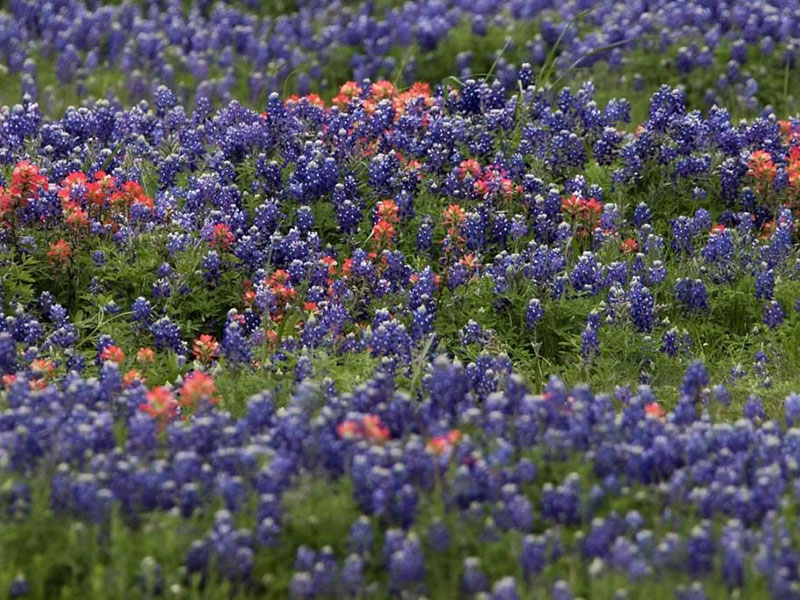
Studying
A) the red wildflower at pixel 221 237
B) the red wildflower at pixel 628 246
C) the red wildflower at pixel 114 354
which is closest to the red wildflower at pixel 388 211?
the red wildflower at pixel 221 237

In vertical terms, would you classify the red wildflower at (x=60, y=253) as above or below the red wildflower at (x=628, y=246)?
above

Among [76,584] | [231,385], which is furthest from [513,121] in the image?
[76,584]

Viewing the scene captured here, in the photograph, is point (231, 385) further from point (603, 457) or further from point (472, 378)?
point (603, 457)

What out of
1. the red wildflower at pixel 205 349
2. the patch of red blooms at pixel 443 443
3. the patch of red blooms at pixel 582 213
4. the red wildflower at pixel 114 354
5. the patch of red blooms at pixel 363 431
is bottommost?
the patch of red blooms at pixel 443 443

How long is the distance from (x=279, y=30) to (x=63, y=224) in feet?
23.6

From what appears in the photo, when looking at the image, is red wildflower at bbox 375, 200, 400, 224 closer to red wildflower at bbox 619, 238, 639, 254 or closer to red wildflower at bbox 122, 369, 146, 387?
red wildflower at bbox 619, 238, 639, 254

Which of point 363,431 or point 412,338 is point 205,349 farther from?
point 363,431

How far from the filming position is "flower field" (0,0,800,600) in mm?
4848

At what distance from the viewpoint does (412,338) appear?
714 centimetres

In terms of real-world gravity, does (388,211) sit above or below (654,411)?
above

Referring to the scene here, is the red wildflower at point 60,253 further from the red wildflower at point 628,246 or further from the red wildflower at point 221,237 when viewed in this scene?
the red wildflower at point 628,246

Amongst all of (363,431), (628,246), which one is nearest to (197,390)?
(363,431)

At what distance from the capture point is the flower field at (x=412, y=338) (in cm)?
485

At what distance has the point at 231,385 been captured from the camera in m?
6.29
